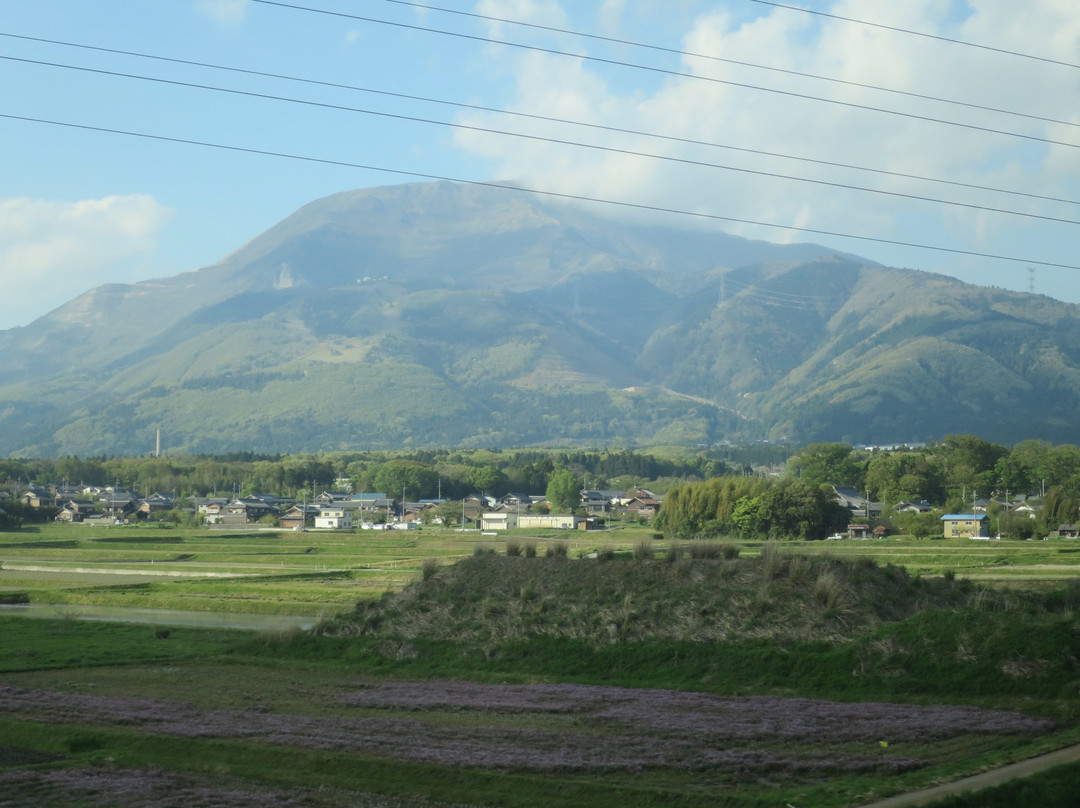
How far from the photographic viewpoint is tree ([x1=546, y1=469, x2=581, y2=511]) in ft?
376

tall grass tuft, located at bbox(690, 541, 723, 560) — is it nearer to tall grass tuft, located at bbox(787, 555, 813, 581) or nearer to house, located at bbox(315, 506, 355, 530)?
tall grass tuft, located at bbox(787, 555, 813, 581)

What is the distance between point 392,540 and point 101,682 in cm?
5580

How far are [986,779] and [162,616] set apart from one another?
29.2 metres

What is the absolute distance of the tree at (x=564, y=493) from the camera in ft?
376

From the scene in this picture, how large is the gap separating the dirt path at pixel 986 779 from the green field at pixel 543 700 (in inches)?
11.4

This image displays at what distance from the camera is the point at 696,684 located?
2073 cm

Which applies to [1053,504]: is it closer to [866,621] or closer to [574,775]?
[866,621]

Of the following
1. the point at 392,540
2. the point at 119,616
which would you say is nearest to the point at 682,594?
the point at 119,616

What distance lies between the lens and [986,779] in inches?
532

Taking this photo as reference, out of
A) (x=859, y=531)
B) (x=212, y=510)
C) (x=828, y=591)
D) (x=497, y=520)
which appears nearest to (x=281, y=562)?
(x=859, y=531)

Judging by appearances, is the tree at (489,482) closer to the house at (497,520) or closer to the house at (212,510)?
the house at (212,510)

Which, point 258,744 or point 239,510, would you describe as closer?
point 258,744

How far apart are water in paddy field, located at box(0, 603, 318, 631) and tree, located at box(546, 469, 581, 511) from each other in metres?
76.2

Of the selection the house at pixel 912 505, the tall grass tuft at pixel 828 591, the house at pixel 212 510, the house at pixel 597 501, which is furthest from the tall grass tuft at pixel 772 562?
the house at pixel 597 501
